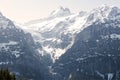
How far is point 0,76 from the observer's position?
16862 centimetres

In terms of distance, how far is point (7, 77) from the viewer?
167m

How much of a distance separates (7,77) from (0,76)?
11.0ft
